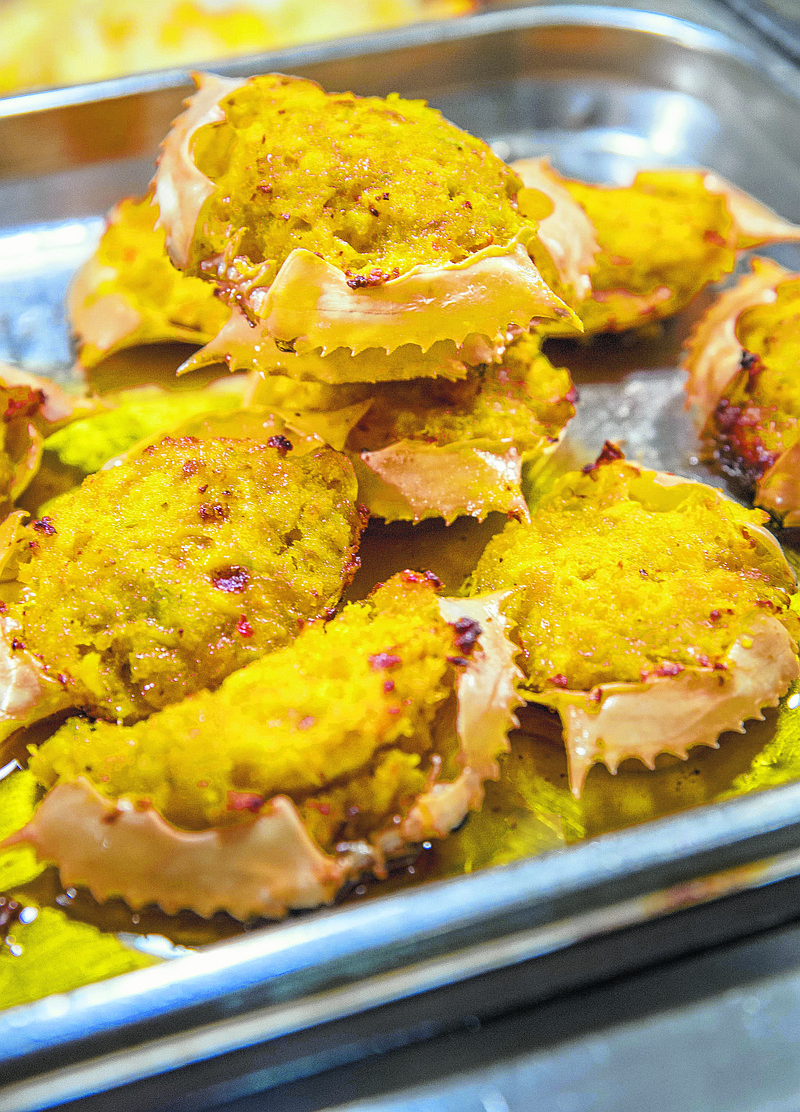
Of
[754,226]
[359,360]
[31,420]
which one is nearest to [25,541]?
[31,420]

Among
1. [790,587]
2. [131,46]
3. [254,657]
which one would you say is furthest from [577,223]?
[131,46]

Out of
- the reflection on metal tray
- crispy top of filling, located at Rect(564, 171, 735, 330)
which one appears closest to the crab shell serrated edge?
crispy top of filling, located at Rect(564, 171, 735, 330)

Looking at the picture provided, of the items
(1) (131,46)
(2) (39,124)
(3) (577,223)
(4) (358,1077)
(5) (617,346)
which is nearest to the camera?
(4) (358,1077)

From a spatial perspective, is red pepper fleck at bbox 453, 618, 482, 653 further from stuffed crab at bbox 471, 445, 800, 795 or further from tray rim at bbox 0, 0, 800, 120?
tray rim at bbox 0, 0, 800, 120

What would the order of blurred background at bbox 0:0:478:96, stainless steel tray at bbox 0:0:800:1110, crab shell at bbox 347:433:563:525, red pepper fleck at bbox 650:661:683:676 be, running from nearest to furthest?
stainless steel tray at bbox 0:0:800:1110
red pepper fleck at bbox 650:661:683:676
crab shell at bbox 347:433:563:525
blurred background at bbox 0:0:478:96

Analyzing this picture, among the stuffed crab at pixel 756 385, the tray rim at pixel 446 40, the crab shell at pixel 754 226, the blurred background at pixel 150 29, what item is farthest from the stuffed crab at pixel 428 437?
the blurred background at pixel 150 29

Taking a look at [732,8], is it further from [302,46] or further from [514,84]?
[302,46]
